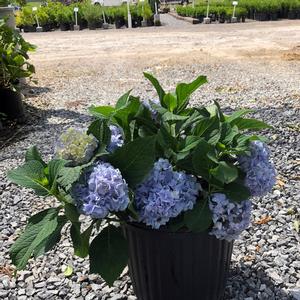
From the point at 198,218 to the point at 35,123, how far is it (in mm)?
3420

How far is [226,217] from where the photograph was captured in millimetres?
A: 1473

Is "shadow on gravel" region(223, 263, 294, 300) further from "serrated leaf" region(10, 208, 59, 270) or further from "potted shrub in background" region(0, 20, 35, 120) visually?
"potted shrub in background" region(0, 20, 35, 120)

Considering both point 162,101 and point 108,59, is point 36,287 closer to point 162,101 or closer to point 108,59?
point 162,101

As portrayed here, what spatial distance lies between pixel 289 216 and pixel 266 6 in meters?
16.4

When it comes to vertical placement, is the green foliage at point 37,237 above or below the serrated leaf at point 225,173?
below

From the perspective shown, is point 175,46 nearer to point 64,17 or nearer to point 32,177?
point 64,17

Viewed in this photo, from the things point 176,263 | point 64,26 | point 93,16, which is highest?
point 176,263

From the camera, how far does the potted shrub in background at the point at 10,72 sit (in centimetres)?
441

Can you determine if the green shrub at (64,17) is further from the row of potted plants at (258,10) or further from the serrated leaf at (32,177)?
the serrated leaf at (32,177)

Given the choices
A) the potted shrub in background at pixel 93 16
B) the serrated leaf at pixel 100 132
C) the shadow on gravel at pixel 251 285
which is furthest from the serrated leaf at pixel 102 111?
the potted shrub in background at pixel 93 16

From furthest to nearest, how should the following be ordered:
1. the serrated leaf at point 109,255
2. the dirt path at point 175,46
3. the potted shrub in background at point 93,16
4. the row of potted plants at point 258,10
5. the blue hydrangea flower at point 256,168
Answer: the row of potted plants at point 258,10 < the potted shrub in background at point 93,16 < the dirt path at point 175,46 < the blue hydrangea flower at point 256,168 < the serrated leaf at point 109,255

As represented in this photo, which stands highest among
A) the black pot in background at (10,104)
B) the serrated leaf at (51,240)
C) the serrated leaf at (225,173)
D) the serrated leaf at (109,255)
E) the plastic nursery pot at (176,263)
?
the serrated leaf at (225,173)

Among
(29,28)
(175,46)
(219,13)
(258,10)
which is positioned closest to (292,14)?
(258,10)

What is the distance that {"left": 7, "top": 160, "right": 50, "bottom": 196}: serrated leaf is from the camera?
1.42m
